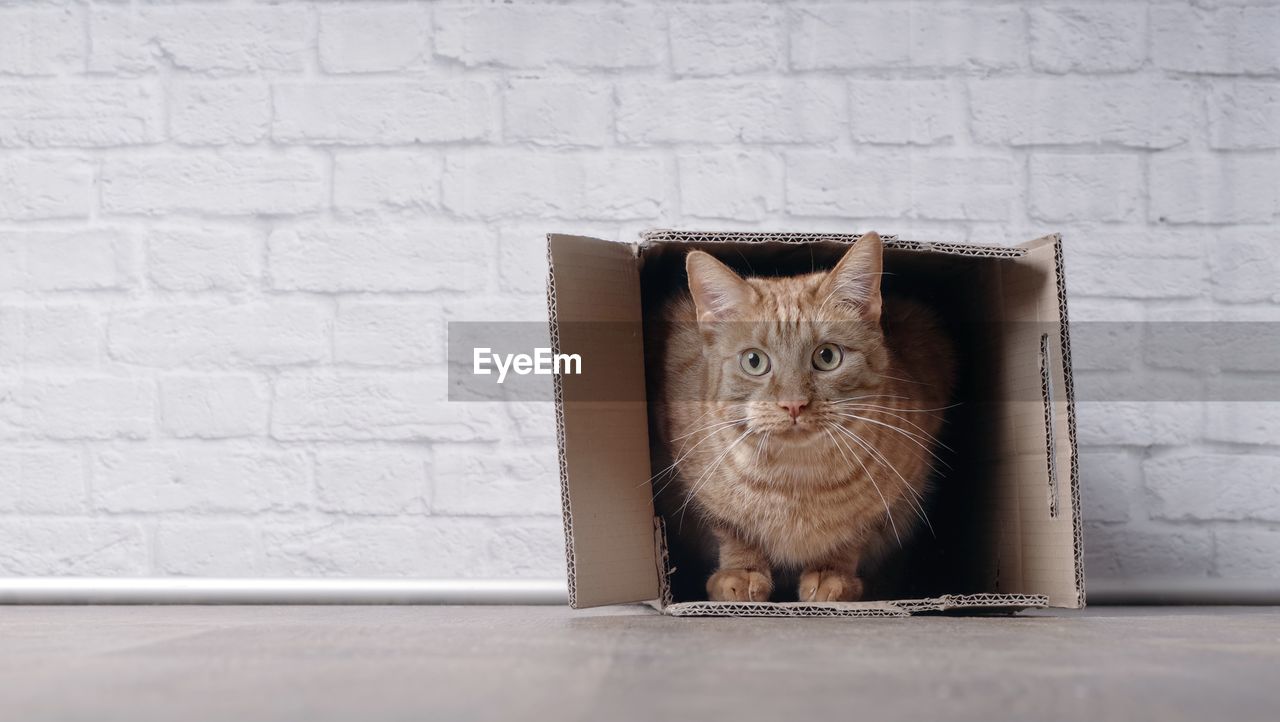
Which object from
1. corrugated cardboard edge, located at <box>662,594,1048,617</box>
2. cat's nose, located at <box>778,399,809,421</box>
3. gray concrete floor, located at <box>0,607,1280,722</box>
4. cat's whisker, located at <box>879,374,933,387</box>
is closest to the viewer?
gray concrete floor, located at <box>0,607,1280,722</box>

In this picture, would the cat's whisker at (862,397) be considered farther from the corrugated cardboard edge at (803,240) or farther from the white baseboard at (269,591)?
the white baseboard at (269,591)

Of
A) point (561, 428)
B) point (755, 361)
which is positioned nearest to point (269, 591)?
point (561, 428)

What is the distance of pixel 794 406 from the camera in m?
1.09

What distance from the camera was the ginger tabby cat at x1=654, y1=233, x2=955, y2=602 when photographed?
3.70ft

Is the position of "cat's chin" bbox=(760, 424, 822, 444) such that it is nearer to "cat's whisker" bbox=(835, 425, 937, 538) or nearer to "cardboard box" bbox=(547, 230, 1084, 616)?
"cat's whisker" bbox=(835, 425, 937, 538)

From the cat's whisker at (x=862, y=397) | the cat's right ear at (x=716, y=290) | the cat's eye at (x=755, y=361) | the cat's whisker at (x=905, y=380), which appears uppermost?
the cat's right ear at (x=716, y=290)

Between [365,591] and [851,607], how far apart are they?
30.5 inches

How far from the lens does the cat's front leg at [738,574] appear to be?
1.13 metres

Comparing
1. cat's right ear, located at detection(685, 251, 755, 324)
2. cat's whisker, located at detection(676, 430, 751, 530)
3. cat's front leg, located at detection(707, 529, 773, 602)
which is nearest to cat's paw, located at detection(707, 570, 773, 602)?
cat's front leg, located at detection(707, 529, 773, 602)

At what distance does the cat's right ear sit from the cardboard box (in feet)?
0.11

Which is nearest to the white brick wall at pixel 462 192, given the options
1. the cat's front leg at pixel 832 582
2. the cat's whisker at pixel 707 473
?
Result: the cat's whisker at pixel 707 473

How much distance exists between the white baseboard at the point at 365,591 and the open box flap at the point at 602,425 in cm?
40

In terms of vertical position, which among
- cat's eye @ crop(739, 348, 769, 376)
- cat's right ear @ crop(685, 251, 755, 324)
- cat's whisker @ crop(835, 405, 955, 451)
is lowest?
cat's whisker @ crop(835, 405, 955, 451)

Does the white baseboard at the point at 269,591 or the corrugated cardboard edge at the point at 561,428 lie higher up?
the corrugated cardboard edge at the point at 561,428
